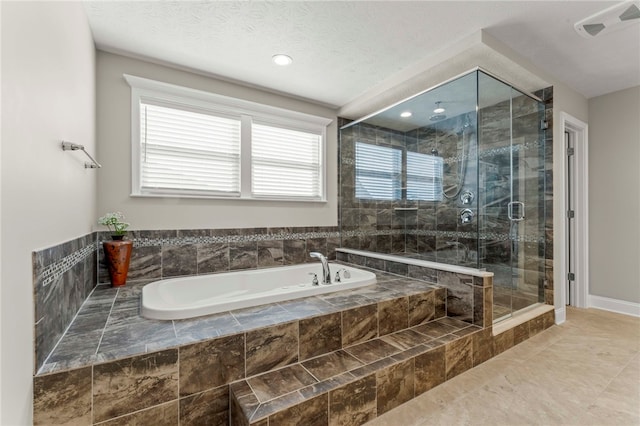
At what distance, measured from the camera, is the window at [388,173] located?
12.0ft

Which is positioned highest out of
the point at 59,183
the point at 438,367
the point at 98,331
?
the point at 59,183

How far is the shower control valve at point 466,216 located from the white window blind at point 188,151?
237 cm

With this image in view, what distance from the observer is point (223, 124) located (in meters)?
2.87

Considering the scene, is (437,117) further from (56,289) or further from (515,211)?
(56,289)

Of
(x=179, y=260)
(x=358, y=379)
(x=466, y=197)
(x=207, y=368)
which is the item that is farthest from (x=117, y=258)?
(x=466, y=197)

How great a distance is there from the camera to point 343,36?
2.15 meters

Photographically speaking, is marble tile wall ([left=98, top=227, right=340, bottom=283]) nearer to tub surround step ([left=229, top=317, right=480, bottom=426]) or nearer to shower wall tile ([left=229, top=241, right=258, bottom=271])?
shower wall tile ([left=229, top=241, right=258, bottom=271])

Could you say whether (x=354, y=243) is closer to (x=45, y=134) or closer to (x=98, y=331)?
(x=98, y=331)

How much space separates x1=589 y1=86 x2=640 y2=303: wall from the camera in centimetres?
296

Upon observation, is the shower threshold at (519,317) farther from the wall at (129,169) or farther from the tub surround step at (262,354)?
the wall at (129,169)

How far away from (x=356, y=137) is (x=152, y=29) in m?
2.39

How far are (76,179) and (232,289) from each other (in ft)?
4.85

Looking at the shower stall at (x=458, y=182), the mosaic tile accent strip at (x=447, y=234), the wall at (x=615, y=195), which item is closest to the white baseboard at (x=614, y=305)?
the wall at (x=615, y=195)

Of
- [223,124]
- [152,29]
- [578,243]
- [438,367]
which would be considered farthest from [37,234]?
[578,243]
